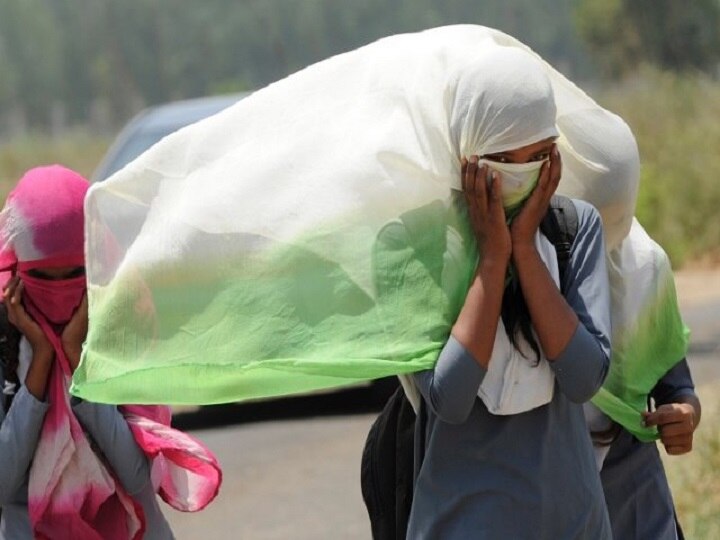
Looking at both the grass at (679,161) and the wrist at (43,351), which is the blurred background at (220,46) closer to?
the grass at (679,161)

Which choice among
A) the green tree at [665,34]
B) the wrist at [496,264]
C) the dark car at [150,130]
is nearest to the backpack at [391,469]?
the wrist at [496,264]

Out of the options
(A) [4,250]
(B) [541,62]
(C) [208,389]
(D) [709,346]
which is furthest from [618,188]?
(D) [709,346]

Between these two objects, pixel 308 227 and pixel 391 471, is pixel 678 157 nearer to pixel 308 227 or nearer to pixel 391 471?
pixel 391 471

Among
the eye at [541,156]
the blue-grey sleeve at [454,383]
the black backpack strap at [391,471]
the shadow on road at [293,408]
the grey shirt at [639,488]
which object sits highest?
the eye at [541,156]

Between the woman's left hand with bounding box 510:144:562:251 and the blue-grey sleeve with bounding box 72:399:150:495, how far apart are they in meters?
1.18

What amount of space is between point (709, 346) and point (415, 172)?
12184 mm

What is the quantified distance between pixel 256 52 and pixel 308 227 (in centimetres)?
6136

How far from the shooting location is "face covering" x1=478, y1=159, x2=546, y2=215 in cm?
379

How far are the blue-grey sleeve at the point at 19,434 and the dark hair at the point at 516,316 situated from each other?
46.7 inches

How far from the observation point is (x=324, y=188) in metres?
3.98

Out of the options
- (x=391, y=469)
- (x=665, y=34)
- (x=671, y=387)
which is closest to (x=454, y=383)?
(x=391, y=469)

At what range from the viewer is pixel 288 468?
34.3ft

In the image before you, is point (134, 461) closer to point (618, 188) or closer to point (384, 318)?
point (384, 318)

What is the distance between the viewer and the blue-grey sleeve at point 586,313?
3836 mm
